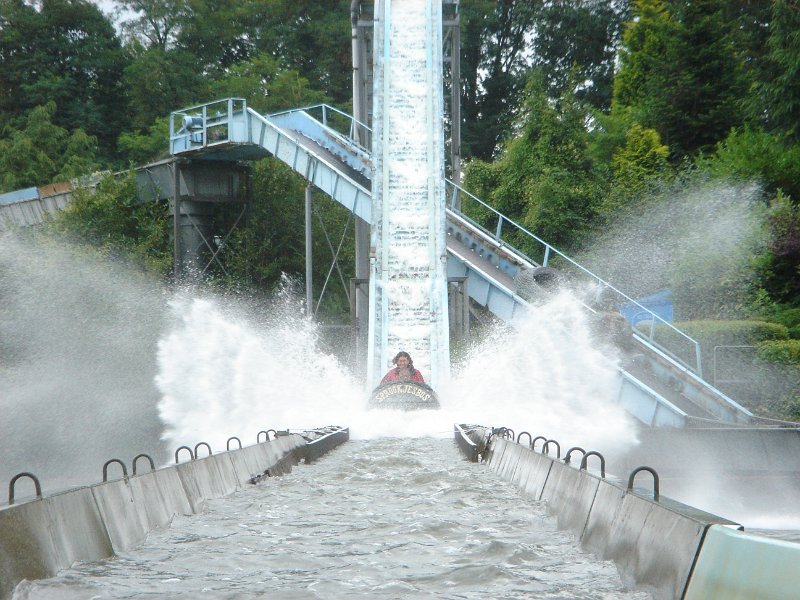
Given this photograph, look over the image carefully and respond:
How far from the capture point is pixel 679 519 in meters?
4.56

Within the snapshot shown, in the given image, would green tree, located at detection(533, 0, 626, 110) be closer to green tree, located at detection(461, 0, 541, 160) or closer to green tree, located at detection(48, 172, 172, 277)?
green tree, located at detection(461, 0, 541, 160)

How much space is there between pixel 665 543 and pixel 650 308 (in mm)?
A: 19658

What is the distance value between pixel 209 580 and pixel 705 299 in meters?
19.8

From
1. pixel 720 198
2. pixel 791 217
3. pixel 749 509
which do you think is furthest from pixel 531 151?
pixel 749 509

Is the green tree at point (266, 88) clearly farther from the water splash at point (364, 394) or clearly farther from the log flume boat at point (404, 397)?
the log flume boat at point (404, 397)

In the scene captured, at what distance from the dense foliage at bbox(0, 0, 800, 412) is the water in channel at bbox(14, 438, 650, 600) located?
37.3 feet

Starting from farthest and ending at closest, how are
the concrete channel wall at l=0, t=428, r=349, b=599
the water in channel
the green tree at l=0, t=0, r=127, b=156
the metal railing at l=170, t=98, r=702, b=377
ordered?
the green tree at l=0, t=0, r=127, b=156 → the metal railing at l=170, t=98, r=702, b=377 → the water in channel → the concrete channel wall at l=0, t=428, r=349, b=599

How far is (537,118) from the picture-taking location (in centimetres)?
3434

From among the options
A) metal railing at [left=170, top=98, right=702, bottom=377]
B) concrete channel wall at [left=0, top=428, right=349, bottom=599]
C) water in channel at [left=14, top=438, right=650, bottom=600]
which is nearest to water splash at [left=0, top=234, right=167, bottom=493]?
metal railing at [left=170, top=98, right=702, bottom=377]

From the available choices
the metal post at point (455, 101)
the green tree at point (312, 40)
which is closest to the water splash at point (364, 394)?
the metal post at point (455, 101)

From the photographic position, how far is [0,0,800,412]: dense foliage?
1060 inches

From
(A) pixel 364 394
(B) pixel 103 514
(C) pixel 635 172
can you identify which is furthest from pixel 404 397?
(C) pixel 635 172

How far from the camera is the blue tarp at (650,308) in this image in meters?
23.5

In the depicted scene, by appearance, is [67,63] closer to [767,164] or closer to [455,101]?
[455,101]
